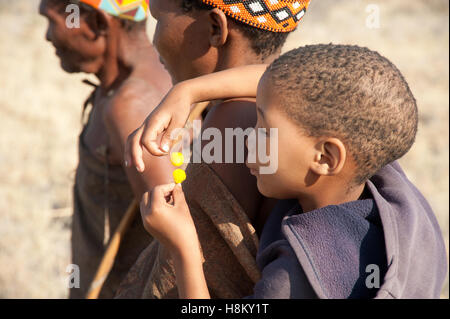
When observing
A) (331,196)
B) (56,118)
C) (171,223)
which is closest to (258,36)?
(331,196)

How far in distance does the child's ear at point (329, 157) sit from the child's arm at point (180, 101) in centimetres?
38

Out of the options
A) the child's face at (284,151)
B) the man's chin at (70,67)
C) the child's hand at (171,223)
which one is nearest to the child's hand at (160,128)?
the child's hand at (171,223)

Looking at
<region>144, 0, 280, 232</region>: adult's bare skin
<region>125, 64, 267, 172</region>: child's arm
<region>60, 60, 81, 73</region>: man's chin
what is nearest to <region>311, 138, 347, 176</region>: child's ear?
<region>144, 0, 280, 232</region>: adult's bare skin

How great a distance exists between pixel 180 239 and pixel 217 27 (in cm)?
74

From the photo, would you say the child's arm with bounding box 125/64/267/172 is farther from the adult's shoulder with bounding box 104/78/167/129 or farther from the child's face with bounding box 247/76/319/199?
the adult's shoulder with bounding box 104/78/167/129

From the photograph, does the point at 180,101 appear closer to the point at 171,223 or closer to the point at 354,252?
the point at 171,223

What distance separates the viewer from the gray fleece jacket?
1438mm

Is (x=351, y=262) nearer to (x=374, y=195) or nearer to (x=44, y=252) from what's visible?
(x=374, y=195)

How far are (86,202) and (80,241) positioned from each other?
0.28 m

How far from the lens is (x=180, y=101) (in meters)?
1.67

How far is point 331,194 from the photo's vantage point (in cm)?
158

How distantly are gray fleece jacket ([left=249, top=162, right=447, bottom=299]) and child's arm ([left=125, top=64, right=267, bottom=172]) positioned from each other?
398 millimetres

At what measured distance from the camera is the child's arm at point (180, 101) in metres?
1.57
